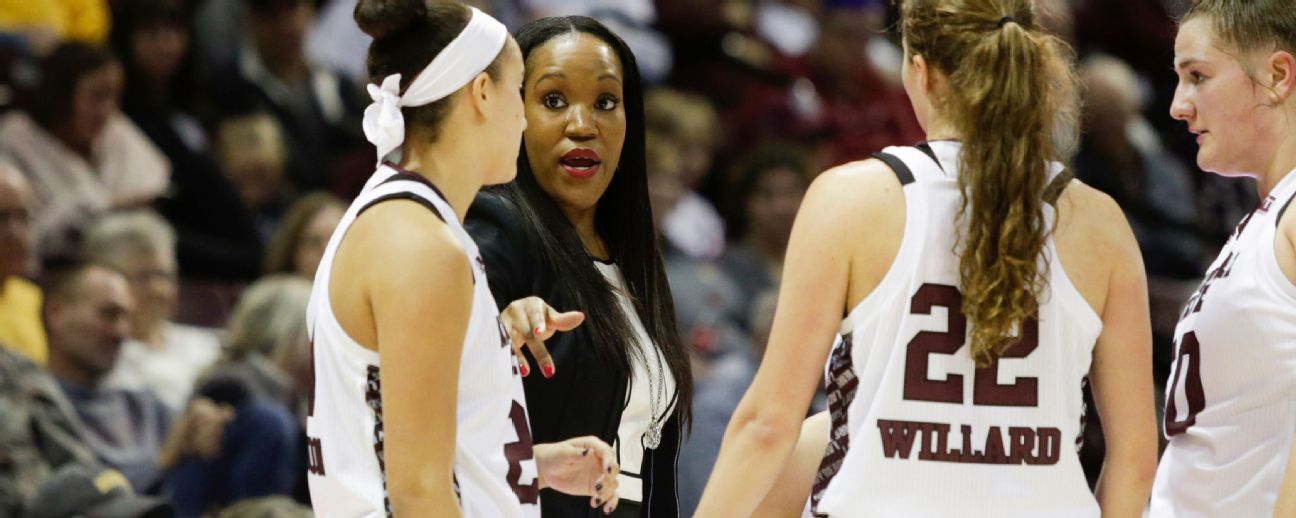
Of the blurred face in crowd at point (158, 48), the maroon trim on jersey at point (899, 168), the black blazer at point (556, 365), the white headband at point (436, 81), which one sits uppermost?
the blurred face in crowd at point (158, 48)

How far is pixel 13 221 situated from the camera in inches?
245

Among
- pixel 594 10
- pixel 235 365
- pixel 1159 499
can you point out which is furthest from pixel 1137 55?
pixel 1159 499

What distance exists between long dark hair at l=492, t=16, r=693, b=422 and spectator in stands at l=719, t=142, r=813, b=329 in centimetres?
393

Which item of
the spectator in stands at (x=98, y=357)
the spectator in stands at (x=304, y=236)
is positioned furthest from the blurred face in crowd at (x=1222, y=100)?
the spectator in stands at (x=304, y=236)

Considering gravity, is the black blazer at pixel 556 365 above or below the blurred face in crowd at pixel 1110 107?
below

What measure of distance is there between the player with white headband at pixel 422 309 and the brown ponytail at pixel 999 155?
816 millimetres

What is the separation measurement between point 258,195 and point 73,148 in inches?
33.6

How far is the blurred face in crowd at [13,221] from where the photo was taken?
20.5ft

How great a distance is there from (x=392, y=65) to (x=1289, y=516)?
5.69 feet

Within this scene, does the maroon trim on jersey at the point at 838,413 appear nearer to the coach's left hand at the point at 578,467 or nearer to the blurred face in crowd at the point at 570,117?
the coach's left hand at the point at 578,467

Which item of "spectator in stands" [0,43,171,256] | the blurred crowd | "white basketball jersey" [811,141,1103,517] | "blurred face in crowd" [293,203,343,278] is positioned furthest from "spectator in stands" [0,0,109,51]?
"white basketball jersey" [811,141,1103,517]

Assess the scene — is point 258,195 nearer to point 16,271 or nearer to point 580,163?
point 16,271

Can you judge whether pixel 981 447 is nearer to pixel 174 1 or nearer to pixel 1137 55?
pixel 174 1

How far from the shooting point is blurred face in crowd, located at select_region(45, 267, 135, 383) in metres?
6.03
